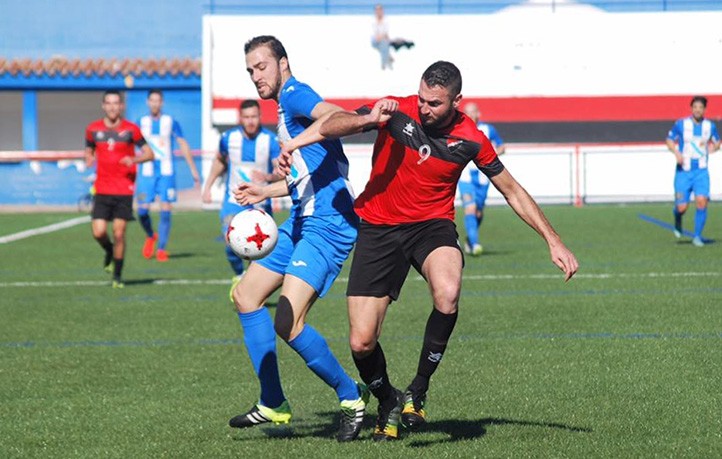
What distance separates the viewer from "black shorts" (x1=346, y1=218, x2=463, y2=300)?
6672mm

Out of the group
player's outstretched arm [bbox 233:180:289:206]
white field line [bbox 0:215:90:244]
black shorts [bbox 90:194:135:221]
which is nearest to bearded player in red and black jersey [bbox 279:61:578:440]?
player's outstretched arm [bbox 233:180:289:206]

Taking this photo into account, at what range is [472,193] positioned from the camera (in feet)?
58.7

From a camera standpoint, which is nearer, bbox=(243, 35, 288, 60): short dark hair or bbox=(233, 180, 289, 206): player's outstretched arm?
bbox=(233, 180, 289, 206): player's outstretched arm

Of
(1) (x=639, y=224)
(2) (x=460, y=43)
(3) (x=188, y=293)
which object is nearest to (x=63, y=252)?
(3) (x=188, y=293)

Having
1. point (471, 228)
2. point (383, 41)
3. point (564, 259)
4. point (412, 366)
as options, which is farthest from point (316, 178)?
point (383, 41)

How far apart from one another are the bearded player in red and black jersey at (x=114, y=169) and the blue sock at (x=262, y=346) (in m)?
7.45

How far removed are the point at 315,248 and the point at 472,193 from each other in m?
11.4

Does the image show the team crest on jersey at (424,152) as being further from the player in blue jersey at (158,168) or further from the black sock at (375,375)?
the player in blue jersey at (158,168)

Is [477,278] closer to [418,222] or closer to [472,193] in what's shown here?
[472,193]

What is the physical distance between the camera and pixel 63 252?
62.8 feet

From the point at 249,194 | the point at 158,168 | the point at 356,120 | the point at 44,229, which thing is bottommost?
the point at 44,229

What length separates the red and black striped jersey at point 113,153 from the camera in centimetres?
1426

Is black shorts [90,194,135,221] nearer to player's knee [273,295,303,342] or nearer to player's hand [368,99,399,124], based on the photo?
player's knee [273,295,303,342]

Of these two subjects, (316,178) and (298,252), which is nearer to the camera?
(298,252)
